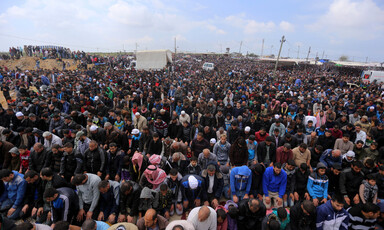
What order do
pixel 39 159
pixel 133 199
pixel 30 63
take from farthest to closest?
1. pixel 30 63
2. pixel 39 159
3. pixel 133 199

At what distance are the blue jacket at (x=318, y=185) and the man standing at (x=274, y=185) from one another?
0.60 m

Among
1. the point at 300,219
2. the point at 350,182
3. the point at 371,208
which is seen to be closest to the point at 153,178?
the point at 300,219

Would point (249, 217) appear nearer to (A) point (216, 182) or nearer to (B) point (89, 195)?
(A) point (216, 182)

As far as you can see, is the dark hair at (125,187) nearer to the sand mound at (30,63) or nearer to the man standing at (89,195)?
the man standing at (89,195)

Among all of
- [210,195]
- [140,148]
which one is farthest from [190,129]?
[210,195]

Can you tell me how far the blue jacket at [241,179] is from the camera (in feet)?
13.5

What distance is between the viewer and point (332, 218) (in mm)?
3316

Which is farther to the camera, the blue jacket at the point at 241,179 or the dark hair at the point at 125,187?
the blue jacket at the point at 241,179

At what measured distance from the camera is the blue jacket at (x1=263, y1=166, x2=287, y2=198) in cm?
412

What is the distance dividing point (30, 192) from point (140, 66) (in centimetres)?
2336

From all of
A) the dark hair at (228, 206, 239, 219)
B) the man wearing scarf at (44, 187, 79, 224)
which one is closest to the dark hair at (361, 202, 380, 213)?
the dark hair at (228, 206, 239, 219)

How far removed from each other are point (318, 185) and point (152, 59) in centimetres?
2431

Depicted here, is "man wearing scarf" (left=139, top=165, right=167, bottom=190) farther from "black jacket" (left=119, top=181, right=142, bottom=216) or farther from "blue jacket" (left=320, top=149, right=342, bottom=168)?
"blue jacket" (left=320, top=149, right=342, bottom=168)

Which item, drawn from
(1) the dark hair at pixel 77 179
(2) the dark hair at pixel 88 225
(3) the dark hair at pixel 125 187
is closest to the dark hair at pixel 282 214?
(3) the dark hair at pixel 125 187
